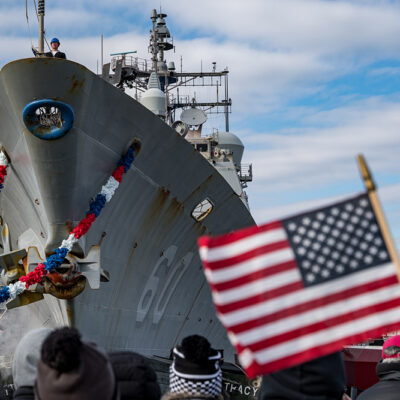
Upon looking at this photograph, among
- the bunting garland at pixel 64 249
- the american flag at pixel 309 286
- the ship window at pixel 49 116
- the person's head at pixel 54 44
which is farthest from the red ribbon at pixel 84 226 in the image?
the american flag at pixel 309 286

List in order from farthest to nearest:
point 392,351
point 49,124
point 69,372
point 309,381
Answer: point 49,124, point 392,351, point 309,381, point 69,372

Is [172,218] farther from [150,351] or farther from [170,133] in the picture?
[150,351]

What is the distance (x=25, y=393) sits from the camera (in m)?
3.30

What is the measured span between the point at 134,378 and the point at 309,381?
768 millimetres

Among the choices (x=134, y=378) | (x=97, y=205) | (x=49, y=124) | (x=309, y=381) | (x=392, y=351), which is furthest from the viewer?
(x=97, y=205)

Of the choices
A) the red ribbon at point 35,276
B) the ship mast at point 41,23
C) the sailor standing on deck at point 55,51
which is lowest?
the red ribbon at point 35,276

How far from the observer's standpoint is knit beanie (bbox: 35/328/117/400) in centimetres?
274

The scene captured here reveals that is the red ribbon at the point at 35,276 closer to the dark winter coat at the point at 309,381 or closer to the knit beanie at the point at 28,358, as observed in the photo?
the knit beanie at the point at 28,358

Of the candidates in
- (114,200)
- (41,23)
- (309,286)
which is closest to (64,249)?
(114,200)

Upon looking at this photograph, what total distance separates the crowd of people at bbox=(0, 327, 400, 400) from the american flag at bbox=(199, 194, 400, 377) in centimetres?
11

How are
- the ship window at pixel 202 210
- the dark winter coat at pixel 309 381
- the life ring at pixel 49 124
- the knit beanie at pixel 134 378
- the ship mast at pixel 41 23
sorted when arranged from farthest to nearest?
the ship window at pixel 202 210 < the ship mast at pixel 41 23 < the life ring at pixel 49 124 < the knit beanie at pixel 134 378 < the dark winter coat at pixel 309 381

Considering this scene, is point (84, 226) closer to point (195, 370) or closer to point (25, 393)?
point (25, 393)

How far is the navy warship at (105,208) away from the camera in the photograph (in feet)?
32.6

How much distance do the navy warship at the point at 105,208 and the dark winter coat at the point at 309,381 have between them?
7.12m
